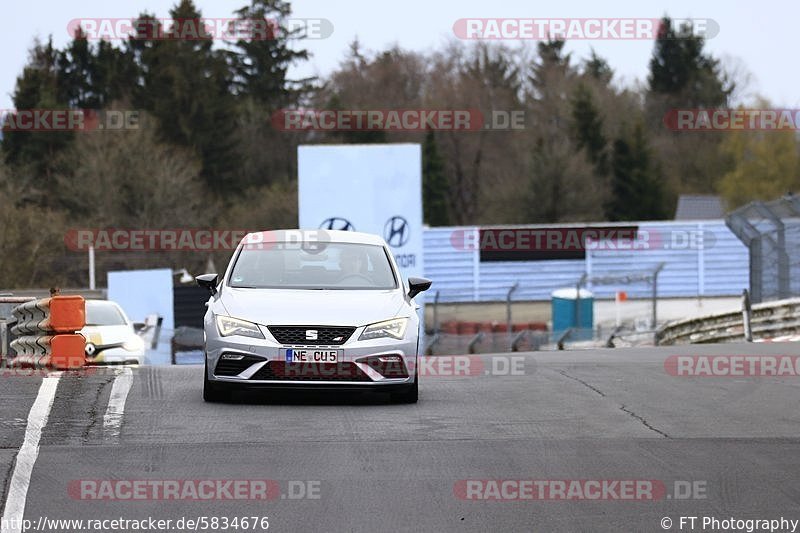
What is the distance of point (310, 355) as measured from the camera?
11.4 meters

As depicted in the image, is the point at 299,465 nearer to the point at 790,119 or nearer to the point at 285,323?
the point at 285,323

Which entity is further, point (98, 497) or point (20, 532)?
point (98, 497)

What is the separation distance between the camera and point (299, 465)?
8820 mm

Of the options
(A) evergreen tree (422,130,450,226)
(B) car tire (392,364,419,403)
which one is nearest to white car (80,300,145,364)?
(B) car tire (392,364,419,403)

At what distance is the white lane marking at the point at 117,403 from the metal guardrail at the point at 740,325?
14.9 metres

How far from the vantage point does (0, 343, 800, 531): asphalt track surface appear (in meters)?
7.62

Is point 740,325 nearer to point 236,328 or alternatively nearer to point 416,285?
point 416,285

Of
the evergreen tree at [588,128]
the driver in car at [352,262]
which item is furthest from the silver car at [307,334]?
the evergreen tree at [588,128]

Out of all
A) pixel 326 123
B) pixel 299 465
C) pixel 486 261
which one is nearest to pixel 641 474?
pixel 299 465

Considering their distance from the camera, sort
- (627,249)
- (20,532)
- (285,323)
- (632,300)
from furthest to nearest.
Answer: (627,249), (632,300), (285,323), (20,532)

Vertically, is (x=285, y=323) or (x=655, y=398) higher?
(x=285, y=323)

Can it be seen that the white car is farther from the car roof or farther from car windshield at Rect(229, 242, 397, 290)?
car windshield at Rect(229, 242, 397, 290)

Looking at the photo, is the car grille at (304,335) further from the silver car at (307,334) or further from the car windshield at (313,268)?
the car windshield at (313,268)

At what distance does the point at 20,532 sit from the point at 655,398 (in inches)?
275
